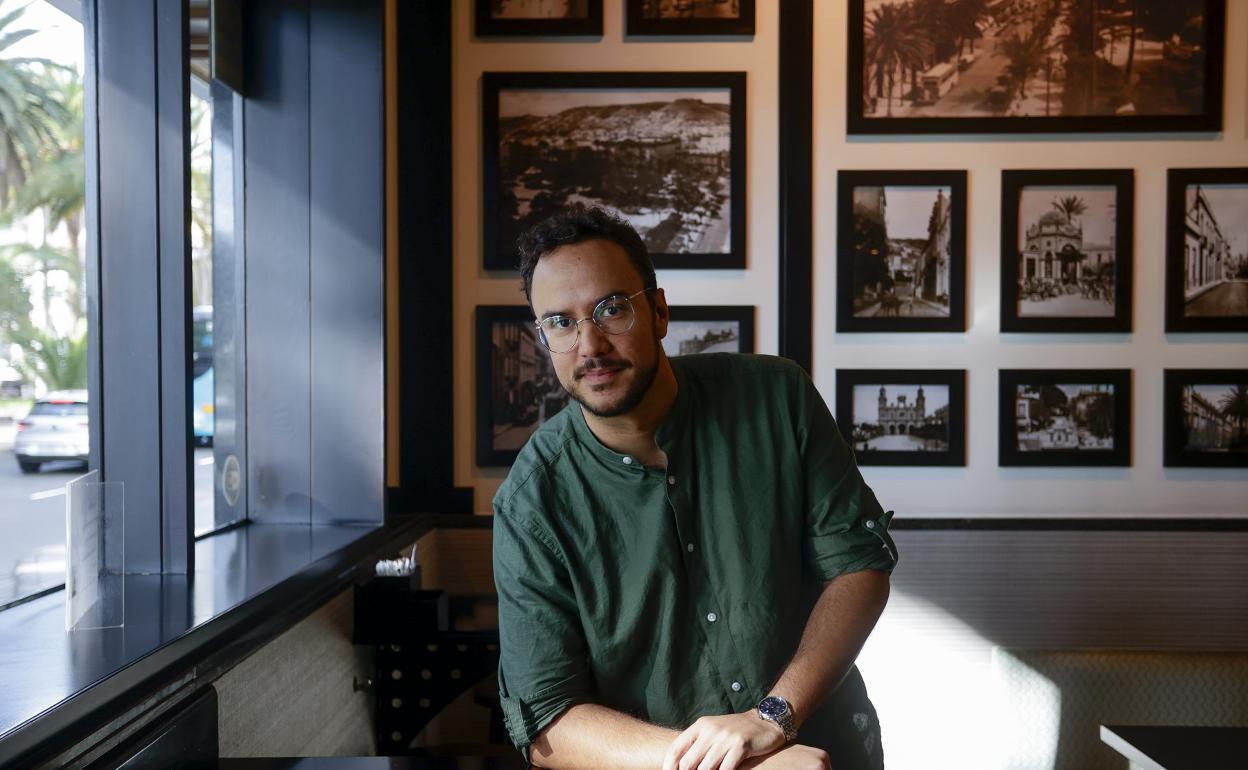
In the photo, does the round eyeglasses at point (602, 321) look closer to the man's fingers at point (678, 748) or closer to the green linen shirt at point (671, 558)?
the green linen shirt at point (671, 558)

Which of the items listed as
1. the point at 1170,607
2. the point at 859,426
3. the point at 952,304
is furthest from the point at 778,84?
the point at 1170,607

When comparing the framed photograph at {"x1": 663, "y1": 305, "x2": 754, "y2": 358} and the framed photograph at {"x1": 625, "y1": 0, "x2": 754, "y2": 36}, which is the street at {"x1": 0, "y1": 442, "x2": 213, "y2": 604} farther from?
the framed photograph at {"x1": 625, "y1": 0, "x2": 754, "y2": 36}

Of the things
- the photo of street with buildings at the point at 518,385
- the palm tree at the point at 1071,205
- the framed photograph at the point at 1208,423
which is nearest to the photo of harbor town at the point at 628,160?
the photo of street with buildings at the point at 518,385

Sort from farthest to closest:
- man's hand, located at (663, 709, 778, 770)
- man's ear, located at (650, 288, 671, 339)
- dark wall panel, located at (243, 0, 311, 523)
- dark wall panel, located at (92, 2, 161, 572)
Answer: dark wall panel, located at (243, 0, 311, 523) → dark wall panel, located at (92, 2, 161, 572) → man's ear, located at (650, 288, 671, 339) → man's hand, located at (663, 709, 778, 770)

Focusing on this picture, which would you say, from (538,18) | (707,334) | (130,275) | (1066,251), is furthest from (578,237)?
(1066,251)

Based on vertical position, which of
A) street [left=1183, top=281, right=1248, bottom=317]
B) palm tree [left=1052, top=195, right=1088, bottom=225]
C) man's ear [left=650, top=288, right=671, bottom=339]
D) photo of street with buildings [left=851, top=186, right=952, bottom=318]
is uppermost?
palm tree [left=1052, top=195, right=1088, bottom=225]

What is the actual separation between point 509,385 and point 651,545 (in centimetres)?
173

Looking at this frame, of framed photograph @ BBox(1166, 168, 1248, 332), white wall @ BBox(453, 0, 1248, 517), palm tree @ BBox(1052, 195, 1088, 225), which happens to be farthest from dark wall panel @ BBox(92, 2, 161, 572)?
framed photograph @ BBox(1166, 168, 1248, 332)

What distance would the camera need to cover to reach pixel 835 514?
5.75ft

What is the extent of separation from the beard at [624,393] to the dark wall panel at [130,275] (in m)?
0.85

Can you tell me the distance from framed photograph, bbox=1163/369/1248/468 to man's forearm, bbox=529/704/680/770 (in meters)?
2.44

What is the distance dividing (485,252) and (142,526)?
5.26 ft

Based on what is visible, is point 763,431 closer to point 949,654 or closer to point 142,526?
point 142,526

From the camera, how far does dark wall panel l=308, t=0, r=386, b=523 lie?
281cm
